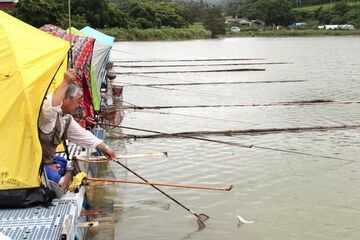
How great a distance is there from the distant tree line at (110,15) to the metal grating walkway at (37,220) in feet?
150

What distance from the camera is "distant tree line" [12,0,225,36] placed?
52125 mm

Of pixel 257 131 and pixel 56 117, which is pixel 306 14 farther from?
pixel 56 117

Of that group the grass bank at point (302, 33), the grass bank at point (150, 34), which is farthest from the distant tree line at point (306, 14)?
the grass bank at point (150, 34)

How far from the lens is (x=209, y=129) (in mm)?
13570

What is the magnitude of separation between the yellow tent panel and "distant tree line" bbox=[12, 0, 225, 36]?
147 feet

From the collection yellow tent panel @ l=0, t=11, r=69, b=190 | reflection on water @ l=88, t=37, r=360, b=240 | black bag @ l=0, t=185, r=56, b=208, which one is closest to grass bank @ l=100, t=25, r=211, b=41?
reflection on water @ l=88, t=37, r=360, b=240

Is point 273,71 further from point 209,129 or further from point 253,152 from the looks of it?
point 253,152

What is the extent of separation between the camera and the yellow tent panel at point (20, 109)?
5.35 metres

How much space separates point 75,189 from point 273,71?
25993mm

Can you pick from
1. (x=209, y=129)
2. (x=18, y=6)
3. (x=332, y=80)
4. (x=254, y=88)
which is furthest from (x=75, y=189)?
(x=18, y=6)

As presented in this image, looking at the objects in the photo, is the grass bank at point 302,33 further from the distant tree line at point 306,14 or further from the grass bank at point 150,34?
the grass bank at point 150,34

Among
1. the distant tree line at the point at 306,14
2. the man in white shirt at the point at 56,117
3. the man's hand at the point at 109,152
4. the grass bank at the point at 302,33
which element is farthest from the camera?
the distant tree line at the point at 306,14

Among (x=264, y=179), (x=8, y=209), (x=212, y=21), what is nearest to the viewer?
(x=8, y=209)

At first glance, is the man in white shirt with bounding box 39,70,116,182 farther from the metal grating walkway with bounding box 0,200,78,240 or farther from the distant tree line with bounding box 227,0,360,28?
the distant tree line with bounding box 227,0,360,28
